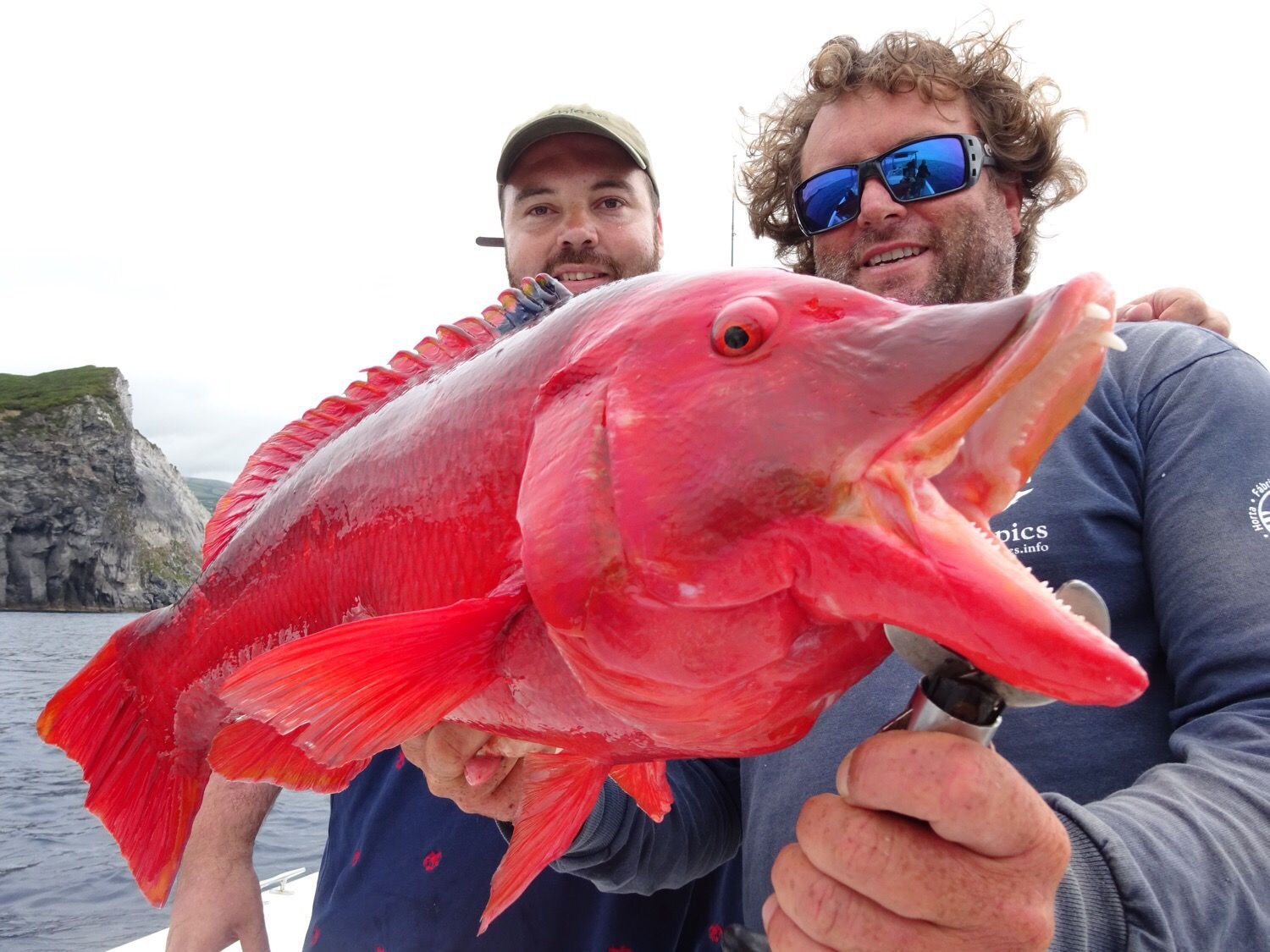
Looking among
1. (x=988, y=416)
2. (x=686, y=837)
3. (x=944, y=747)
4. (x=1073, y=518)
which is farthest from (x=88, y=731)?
(x=1073, y=518)

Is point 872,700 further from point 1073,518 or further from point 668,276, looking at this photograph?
point 668,276

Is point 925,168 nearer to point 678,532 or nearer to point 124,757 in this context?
point 678,532

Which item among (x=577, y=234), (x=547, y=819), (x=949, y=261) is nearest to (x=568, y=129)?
(x=577, y=234)

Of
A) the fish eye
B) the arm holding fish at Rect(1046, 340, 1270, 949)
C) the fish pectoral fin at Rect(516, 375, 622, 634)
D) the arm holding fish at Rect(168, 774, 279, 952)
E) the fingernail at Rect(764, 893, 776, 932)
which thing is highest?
the fish eye

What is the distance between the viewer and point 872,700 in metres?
1.89

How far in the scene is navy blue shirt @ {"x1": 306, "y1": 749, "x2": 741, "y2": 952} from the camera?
2514 millimetres

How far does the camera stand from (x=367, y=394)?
1.91 m

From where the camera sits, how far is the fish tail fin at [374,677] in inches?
44.6

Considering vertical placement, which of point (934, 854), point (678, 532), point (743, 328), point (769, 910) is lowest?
point (769, 910)

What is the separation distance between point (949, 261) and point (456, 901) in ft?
9.34

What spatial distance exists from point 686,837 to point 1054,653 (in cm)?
177

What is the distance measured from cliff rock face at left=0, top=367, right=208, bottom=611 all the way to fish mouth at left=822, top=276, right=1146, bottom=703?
70957 millimetres

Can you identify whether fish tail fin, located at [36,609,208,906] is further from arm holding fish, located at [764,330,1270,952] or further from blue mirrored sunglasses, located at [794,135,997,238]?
blue mirrored sunglasses, located at [794,135,997,238]

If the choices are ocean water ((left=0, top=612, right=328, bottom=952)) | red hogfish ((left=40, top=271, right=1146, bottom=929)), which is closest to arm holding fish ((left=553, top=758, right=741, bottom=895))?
red hogfish ((left=40, top=271, right=1146, bottom=929))
